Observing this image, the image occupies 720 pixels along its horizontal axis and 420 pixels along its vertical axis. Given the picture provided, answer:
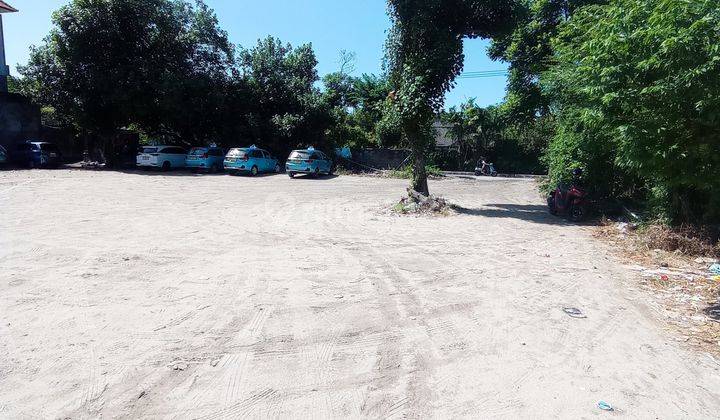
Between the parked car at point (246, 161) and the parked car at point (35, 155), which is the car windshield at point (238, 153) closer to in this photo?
the parked car at point (246, 161)

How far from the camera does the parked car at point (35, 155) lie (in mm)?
27297

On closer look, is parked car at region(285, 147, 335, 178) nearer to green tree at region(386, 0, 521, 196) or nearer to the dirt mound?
green tree at region(386, 0, 521, 196)

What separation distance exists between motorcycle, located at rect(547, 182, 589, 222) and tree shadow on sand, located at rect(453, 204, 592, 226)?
28 cm

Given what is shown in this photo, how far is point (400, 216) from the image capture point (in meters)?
13.3

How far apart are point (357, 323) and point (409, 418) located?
5.87 ft

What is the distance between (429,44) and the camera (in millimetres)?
14453

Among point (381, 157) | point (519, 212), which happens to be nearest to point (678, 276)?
point (519, 212)

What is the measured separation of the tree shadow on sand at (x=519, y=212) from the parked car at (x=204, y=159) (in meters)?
17.8

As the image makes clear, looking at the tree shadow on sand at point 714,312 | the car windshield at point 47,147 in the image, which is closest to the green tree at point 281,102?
the car windshield at point 47,147

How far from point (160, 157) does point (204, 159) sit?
9.34 feet

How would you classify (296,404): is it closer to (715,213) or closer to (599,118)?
(599,118)

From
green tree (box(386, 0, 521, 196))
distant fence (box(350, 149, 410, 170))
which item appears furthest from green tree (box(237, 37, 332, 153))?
green tree (box(386, 0, 521, 196))

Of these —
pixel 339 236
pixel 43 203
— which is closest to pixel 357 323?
pixel 339 236

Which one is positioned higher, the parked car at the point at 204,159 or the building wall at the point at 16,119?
the building wall at the point at 16,119
